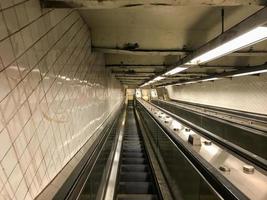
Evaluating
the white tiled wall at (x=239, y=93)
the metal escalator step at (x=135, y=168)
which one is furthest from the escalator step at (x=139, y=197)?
the white tiled wall at (x=239, y=93)

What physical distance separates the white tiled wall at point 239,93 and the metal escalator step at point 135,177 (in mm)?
5181

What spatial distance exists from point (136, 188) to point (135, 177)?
24.6 inches

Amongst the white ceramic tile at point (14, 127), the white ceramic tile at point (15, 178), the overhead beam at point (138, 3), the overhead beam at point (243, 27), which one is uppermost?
the overhead beam at point (138, 3)

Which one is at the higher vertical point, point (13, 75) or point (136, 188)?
point (13, 75)

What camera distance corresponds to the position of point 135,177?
523 cm

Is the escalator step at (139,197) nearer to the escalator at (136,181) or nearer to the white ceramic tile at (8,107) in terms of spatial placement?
the escalator at (136,181)

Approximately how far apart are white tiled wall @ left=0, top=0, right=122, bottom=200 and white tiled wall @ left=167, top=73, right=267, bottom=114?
23.0ft

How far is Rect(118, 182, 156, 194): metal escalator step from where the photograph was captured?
4.59m

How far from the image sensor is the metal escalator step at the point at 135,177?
5148 millimetres

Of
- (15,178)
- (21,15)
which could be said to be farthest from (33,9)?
(15,178)

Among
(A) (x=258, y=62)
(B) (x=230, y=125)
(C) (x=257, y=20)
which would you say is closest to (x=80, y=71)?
(C) (x=257, y=20)

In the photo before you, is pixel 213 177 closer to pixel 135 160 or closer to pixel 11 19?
pixel 11 19

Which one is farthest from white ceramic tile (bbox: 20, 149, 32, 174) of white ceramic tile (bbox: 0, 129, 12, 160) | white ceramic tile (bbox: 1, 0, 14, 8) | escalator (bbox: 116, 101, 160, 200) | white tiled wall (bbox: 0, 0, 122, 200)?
escalator (bbox: 116, 101, 160, 200)

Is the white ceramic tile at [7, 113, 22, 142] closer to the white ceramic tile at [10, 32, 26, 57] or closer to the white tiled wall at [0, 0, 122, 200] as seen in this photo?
the white tiled wall at [0, 0, 122, 200]
